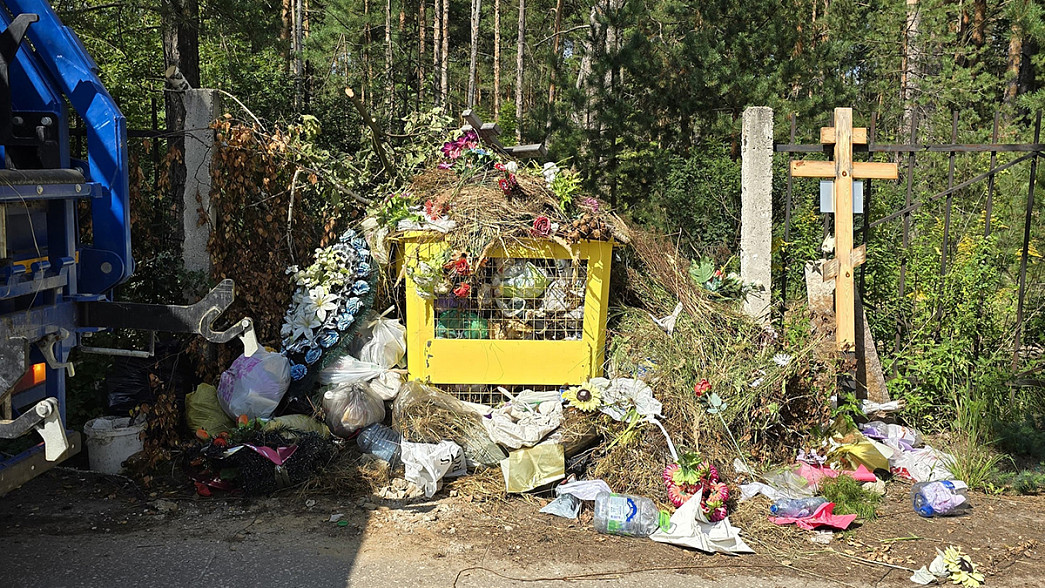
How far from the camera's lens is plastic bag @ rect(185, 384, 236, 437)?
5.07m

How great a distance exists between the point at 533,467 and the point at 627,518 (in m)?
0.67

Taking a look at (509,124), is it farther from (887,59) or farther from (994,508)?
(994,508)

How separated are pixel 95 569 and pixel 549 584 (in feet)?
6.69

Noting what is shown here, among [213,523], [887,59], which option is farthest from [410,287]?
[887,59]

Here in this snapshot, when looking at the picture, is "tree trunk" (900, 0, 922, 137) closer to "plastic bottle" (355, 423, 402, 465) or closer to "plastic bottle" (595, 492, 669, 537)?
"plastic bottle" (595, 492, 669, 537)

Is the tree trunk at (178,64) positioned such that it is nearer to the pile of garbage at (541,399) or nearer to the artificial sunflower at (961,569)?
the pile of garbage at (541,399)

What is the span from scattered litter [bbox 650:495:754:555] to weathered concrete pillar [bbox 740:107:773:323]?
175cm

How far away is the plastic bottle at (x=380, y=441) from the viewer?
484 centimetres

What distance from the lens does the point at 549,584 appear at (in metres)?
3.72

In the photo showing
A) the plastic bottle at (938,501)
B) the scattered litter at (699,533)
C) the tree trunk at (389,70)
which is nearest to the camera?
the scattered litter at (699,533)

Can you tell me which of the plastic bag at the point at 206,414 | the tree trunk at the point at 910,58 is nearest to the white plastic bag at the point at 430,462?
the plastic bag at the point at 206,414

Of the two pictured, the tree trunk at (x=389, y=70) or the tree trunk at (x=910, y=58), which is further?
the tree trunk at (x=910, y=58)

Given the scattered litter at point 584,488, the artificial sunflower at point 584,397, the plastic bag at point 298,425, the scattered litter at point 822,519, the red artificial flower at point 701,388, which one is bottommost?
the scattered litter at point 822,519

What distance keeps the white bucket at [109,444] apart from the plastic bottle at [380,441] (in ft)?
4.32
